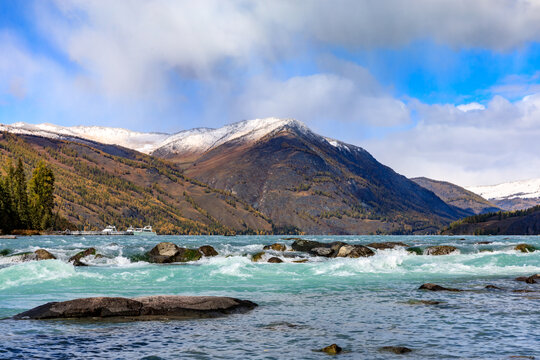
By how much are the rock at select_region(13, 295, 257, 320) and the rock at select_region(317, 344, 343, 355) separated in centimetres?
799

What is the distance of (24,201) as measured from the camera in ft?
566

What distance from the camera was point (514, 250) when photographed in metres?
73.3

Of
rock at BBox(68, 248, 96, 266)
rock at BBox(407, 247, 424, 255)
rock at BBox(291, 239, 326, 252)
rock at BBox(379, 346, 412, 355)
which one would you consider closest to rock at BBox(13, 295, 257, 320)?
rock at BBox(379, 346, 412, 355)

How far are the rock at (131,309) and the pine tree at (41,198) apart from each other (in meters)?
174

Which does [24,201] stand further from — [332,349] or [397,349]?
[397,349]

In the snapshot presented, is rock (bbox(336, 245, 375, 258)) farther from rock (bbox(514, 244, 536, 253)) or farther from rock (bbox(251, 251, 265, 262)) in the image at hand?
rock (bbox(514, 244, 536, 253))

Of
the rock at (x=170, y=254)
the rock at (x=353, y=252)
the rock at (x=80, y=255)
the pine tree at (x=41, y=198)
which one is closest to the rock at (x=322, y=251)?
the rock at (x=353, y=252)

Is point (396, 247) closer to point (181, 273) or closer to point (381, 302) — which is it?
point (181, 273)

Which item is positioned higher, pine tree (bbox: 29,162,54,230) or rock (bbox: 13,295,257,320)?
pine tree (bbox: 29,162,54,230)

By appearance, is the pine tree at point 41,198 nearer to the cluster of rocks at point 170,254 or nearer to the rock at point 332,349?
the cluster of rocks at point 170,254

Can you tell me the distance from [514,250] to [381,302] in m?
57.7

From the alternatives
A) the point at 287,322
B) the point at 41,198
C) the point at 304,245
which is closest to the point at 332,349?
the point at 287,322

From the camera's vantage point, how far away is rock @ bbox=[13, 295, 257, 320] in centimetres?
2047

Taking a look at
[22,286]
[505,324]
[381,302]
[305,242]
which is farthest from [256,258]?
[505,324]
